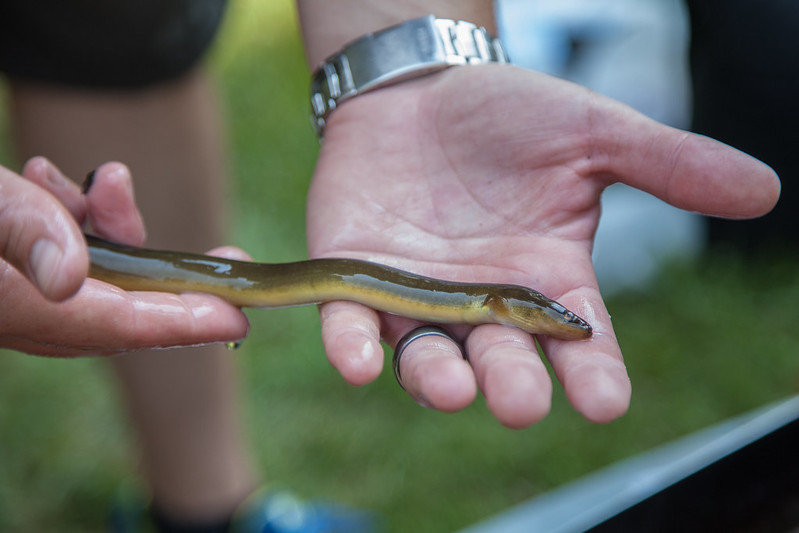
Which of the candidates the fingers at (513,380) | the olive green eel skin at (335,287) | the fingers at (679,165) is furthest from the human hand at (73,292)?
the fingers at (679,165)

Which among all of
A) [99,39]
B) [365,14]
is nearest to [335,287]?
[365,14]

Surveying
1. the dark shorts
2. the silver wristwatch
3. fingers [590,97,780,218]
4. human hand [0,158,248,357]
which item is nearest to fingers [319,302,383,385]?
human hand [0,158,248,357]

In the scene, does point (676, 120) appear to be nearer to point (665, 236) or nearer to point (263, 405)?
point (665, 236)

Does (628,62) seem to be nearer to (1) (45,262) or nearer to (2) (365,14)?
(2) (365,14)

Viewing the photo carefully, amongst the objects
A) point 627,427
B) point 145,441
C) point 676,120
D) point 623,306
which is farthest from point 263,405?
point 676,120

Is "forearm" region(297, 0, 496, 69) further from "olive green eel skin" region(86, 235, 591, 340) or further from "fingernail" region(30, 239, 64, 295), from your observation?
"fingernail" region(30, 239, 64, 295)

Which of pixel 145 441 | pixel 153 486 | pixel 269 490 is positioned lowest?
pixel 269 490
